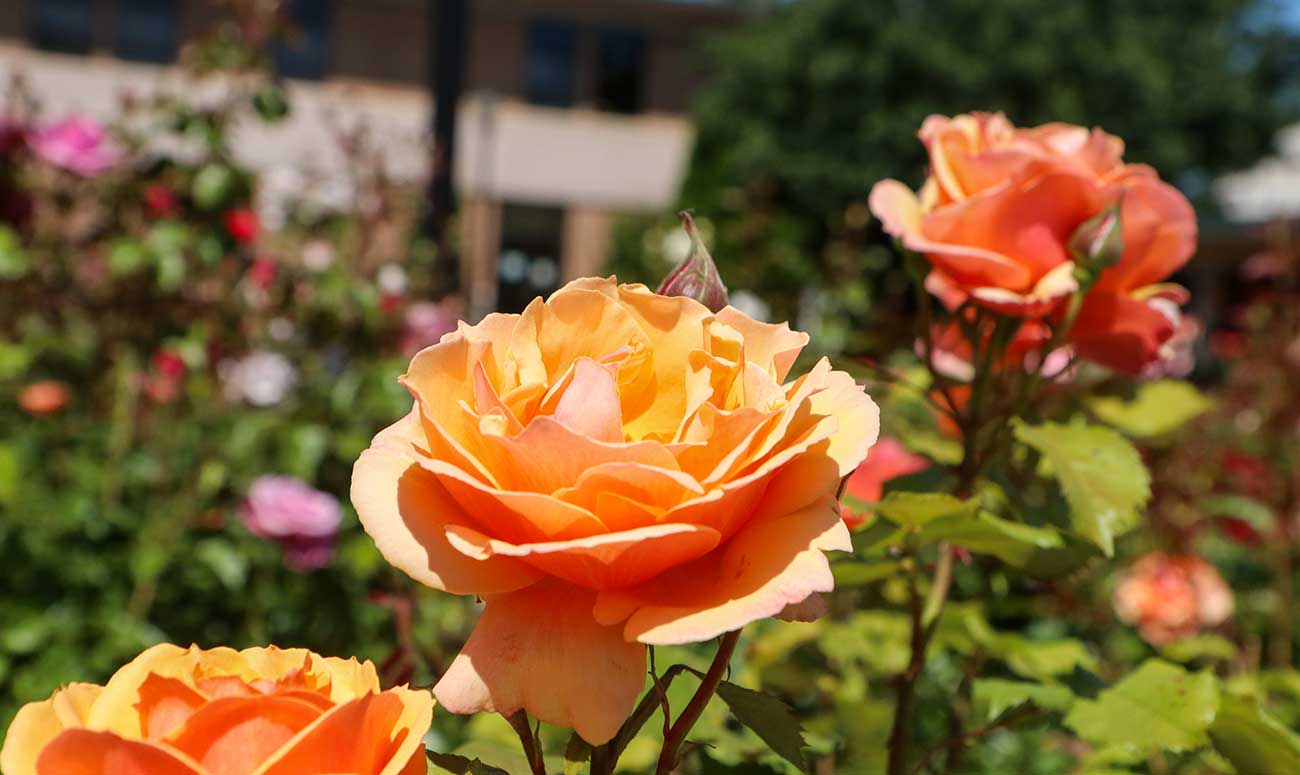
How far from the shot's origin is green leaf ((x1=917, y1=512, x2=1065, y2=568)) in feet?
1.96

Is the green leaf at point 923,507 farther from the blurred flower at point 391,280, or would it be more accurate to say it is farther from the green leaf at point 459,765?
the blurred flower at point 391,280

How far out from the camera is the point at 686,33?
623 inches

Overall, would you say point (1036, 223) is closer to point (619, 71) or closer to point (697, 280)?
point (697, 280)

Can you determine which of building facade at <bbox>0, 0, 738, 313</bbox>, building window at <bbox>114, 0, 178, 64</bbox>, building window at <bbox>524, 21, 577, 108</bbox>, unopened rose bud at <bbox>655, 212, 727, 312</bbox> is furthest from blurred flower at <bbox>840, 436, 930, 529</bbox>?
building window at <bbox>524, 21, 577, 108</bbox>

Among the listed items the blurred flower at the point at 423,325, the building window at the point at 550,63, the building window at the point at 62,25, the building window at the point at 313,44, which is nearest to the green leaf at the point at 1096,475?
the blurred flower at the point at 423,325

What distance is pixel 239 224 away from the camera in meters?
1.98

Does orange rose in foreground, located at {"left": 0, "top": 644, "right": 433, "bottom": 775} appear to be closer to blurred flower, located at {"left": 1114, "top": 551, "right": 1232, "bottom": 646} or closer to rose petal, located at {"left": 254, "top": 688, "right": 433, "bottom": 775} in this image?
rose petal, located at {"left": 254, "top": 688, "right": 433, "bottom": 775}

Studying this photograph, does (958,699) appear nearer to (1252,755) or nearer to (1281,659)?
(1252,755)

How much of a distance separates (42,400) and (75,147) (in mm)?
397

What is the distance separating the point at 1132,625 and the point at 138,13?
1351 centimetres

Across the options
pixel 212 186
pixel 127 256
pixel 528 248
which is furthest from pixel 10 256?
pixel 528 248

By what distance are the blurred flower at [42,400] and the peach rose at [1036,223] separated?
1606 millimetres

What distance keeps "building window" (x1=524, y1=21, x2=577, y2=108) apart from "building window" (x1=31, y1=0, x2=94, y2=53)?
4861mm

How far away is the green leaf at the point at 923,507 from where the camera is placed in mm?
589
